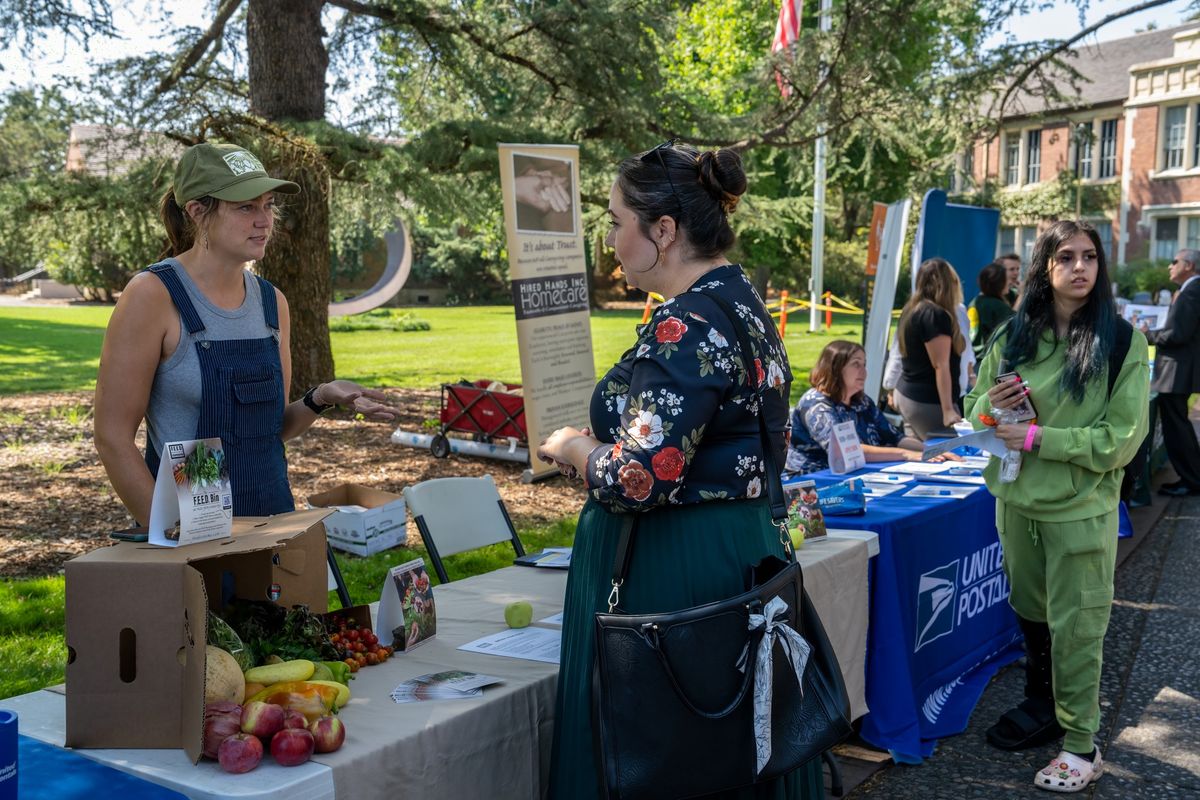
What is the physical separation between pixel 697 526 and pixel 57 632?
12.8 ft

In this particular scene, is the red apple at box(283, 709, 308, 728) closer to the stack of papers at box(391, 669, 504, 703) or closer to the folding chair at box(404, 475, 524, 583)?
the stack of papers at box(391, 669, 504, 703)

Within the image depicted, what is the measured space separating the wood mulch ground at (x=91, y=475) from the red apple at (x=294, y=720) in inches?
178

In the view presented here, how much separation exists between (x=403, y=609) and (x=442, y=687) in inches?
14.3

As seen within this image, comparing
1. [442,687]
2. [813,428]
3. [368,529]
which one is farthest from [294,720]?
[368,529]

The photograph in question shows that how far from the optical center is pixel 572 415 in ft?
25.4

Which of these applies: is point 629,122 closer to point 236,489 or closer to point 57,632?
point 57,632

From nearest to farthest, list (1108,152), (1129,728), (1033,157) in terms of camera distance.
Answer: (1129,728) < (1108,152) < (1033,157)

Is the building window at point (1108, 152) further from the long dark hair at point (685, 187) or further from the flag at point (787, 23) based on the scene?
the long dark hair at point (685, 187)

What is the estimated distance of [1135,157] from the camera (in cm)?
3766

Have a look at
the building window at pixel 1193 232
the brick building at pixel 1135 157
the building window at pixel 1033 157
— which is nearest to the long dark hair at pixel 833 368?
the brick building at pixel 1135 157

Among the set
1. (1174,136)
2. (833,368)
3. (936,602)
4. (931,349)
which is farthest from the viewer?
(1174,136)

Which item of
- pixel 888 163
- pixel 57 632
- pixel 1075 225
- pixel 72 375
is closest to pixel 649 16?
pixel 1075 225

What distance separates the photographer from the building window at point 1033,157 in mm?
41156

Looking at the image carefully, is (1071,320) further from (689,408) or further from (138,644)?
(138,644)
